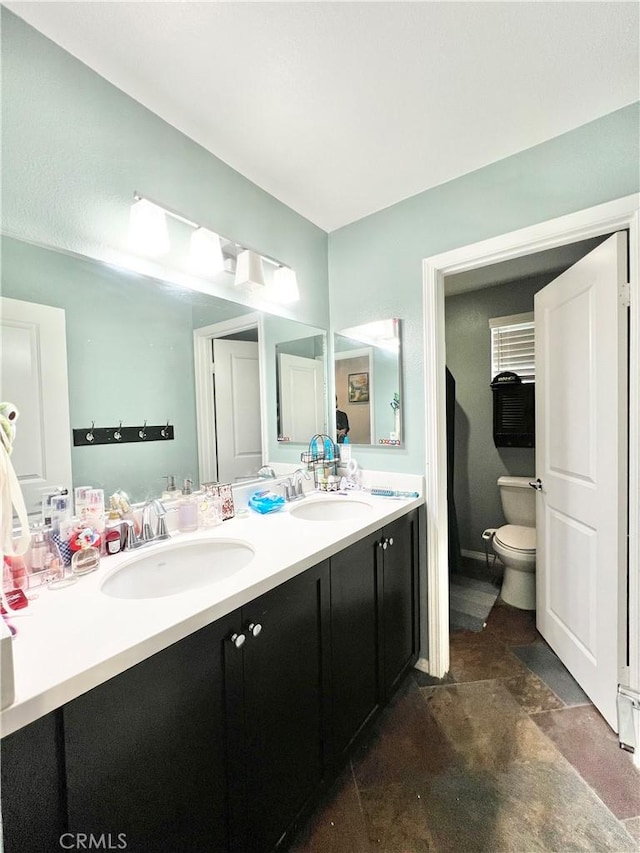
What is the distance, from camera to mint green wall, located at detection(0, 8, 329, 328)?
0.98 metres

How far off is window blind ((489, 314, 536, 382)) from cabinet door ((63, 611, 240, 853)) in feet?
9.09

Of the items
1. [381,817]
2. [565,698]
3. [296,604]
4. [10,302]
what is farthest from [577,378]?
[10,302]

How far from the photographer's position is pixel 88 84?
3.66 feet

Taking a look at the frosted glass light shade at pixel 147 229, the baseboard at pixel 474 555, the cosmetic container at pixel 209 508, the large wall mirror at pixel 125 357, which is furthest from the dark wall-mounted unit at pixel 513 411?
the frosted glass light shade at pixel 147 229

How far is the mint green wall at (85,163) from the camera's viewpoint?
977mm

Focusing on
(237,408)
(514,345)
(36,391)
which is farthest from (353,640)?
(514,345)

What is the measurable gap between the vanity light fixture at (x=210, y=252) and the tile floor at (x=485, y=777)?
1984 millimetres

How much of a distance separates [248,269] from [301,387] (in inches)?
27.8

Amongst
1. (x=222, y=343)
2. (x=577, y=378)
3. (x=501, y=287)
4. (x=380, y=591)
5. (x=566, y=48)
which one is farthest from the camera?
(x=501, y=287)

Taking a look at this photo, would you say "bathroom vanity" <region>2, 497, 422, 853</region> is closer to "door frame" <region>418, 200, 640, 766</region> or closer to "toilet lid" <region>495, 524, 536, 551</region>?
"door frame" <region>418, 200, 640, 766</region>

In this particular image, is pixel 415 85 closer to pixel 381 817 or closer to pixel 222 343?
pixel 222 343

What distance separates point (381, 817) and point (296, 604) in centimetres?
80

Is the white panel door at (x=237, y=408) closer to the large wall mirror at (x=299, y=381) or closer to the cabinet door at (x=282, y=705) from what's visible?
the large wall mirror at (x=299, y=381)

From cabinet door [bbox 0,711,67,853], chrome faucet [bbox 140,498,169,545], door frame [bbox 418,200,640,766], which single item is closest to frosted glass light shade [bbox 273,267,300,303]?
door frame [bbox 418,200,640,766]
